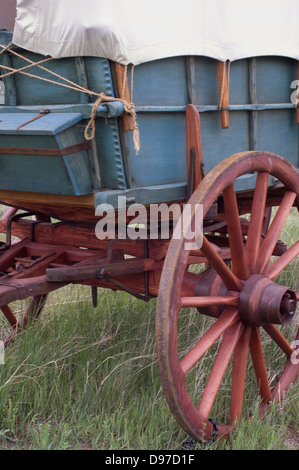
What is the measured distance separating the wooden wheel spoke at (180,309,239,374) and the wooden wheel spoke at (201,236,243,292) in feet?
0.38

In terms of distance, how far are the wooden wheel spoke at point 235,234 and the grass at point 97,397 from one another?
63 centimetres

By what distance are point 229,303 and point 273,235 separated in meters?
0.47

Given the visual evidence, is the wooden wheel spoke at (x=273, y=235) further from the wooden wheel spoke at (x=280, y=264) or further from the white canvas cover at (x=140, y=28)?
the white canvas cover at (x=140, y=28)

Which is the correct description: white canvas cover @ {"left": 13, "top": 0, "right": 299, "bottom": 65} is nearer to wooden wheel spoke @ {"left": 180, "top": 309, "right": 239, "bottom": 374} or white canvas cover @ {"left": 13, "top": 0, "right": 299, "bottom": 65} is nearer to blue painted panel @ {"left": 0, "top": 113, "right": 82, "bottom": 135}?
blue painted panel @ {"left": 0, "top": 113, "right": 82, "bottom": 135}

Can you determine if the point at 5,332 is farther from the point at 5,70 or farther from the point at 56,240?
the point at 5,70

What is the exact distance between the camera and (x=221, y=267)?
2578mm

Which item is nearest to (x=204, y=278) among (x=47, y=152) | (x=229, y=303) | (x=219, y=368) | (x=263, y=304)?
(x=229, y=303)

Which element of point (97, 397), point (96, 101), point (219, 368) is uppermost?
point (96, 101)

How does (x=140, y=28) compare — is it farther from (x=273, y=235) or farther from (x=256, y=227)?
(x=273, y=235)

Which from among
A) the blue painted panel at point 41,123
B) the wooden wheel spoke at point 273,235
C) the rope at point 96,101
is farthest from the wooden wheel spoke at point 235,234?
the blue painted panel at point 41,123

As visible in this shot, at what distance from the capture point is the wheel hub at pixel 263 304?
8.61ft

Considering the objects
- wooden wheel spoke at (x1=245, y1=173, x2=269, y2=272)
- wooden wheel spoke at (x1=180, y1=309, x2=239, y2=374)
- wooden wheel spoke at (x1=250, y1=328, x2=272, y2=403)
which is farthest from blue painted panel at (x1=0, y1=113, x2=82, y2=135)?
wooden wheel spoke at (x1=250, y1=328, x2=272, y2=403)

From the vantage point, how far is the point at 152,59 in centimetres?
251

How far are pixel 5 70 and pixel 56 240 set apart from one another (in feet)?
2.93
